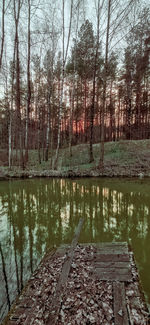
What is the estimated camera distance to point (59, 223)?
522 cm

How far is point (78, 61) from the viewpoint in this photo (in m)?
18.2

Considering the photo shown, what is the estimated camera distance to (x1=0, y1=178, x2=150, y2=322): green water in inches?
122

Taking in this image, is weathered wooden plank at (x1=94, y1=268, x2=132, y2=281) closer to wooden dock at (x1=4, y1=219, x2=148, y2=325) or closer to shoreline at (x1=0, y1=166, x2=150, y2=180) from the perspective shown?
wooden dock at (x1=4, y1=219, x2=148, y2=325)

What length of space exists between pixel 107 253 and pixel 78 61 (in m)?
19.6

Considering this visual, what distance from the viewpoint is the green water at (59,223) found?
122 inches

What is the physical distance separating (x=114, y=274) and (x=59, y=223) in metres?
2.79

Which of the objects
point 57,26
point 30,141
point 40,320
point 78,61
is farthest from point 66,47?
point 30,141

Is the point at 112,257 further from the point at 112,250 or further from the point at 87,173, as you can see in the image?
the point at 87,173

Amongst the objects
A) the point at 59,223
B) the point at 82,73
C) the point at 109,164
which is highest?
the point at 82,73

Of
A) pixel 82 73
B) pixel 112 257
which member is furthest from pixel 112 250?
pixel 82 73

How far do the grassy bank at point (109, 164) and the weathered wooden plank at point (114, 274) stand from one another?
9.82m

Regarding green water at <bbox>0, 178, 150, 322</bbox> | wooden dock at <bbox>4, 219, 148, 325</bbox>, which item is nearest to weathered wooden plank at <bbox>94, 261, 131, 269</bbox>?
wooden dock at <bbox>4, 219, 148, 325</bbox>

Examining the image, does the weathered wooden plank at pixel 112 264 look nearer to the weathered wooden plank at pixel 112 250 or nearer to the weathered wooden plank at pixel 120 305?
the weathered wooden plank at pixel 112 250

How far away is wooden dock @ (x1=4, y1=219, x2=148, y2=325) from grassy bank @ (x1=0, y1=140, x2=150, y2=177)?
32.0 feet
